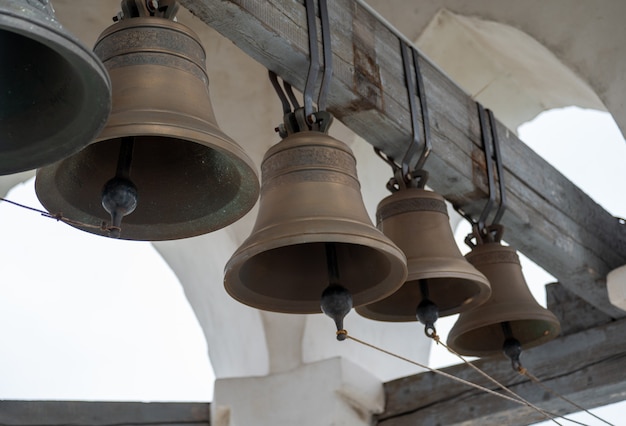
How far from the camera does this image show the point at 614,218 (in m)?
3.30

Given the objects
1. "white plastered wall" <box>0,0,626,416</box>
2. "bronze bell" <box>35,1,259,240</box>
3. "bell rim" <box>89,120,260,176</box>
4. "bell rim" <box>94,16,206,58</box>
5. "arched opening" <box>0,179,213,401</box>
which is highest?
"arched opening" <box>0,179,213,401</box>

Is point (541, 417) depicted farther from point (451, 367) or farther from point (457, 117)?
point (457, 117)

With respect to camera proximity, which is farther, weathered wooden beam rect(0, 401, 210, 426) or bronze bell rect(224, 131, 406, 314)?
weathered wooden beam rect(0, 401, 210, 426)

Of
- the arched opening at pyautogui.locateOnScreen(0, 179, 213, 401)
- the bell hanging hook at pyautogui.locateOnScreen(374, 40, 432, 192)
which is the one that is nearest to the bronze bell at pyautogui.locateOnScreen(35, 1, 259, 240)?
the bell hanging hook at pyautogui.locateOnScreen(374, 40, 432, 192)

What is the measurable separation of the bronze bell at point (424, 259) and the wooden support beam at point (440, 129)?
6.7 inches

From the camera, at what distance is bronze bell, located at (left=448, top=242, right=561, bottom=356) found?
2.53 metres

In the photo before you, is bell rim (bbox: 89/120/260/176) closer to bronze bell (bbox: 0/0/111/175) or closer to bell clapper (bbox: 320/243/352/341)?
bronze bell (bbox: 0/0/111/175)

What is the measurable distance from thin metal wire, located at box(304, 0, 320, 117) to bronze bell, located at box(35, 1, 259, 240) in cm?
27

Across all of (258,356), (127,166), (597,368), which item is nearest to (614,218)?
(597,368)

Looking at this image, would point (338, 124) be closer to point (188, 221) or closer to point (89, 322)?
point (188, 221)

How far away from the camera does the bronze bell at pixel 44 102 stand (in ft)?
4.70

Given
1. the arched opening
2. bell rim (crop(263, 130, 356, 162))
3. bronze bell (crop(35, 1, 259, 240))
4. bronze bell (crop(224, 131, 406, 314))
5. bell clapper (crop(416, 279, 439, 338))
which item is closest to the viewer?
bronze bell (crop(35, 1, 259, 240))

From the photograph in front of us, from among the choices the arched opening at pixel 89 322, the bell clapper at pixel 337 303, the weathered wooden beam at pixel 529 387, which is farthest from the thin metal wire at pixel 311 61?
the arched opening at pixel 89 322

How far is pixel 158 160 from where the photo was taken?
1932 mm
